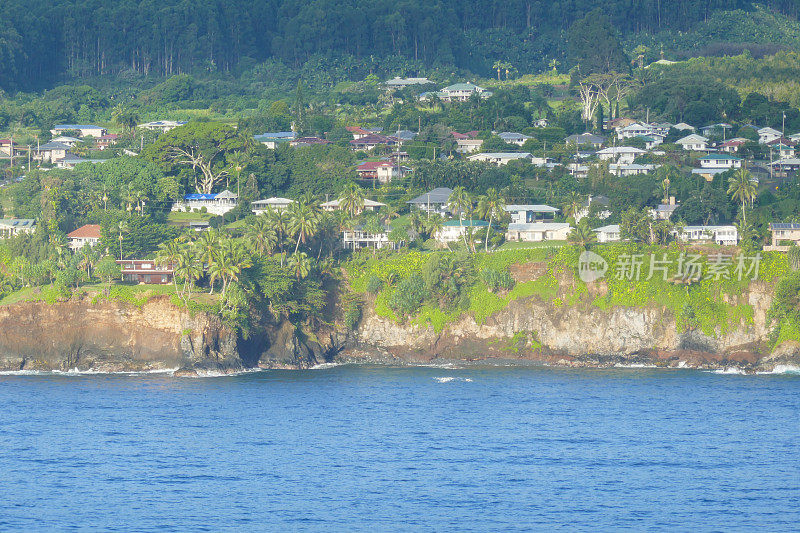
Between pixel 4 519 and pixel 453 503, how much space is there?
2393cm

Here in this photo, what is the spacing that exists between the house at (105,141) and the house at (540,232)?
65.5 meters

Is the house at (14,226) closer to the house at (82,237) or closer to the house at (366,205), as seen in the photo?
the house at (82,237)

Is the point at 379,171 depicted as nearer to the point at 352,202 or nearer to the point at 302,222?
the point at 352,202

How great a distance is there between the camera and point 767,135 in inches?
6698

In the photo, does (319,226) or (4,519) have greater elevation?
(319,226)

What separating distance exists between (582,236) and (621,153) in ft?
149

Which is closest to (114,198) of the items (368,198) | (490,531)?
(368,198)

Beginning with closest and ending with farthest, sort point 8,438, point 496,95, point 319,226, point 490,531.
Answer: point 490,531
point 8,438
point 319,226
point 496,95

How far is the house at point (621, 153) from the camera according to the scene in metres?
158

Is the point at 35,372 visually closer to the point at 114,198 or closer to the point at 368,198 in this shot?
the point at 114,198

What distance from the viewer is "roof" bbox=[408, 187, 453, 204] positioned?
135 metres

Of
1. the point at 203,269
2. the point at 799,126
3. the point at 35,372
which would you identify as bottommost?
the point at 35,372

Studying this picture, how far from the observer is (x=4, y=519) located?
69.8 meters

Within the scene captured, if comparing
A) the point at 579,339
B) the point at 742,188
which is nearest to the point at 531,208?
the point at 742,188
